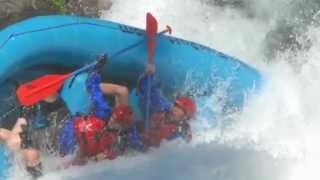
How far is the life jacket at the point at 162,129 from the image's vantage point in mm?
4703

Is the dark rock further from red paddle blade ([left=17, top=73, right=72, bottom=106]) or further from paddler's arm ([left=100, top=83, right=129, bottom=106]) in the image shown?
paddler's arm ([left=100, top=83, right=129, bottom=106])

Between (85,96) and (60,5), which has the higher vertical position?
(60,5)

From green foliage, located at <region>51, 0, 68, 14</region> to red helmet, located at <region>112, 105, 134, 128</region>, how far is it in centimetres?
162

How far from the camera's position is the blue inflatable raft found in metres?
4.81

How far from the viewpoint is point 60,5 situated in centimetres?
597

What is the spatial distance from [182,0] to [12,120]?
2.19m

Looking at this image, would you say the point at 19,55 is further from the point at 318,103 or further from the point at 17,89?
the point at 318,103

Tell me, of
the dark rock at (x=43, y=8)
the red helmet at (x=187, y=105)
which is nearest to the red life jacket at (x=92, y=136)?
the red helmet at (x=187, y=105)

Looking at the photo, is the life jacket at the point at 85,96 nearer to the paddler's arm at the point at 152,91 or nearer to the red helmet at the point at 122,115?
the red helmet at the point at 122,115

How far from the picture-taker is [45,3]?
5.93 m

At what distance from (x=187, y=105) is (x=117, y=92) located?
0.44 m

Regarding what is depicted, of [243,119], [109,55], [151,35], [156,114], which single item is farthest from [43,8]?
[243,119]

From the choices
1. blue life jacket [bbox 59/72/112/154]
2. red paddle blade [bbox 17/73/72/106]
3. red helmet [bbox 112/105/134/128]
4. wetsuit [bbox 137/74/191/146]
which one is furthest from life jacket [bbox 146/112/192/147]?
red paddle blade [bbox 17/73/72/106]

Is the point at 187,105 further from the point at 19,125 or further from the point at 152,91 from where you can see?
the point at 19,125
